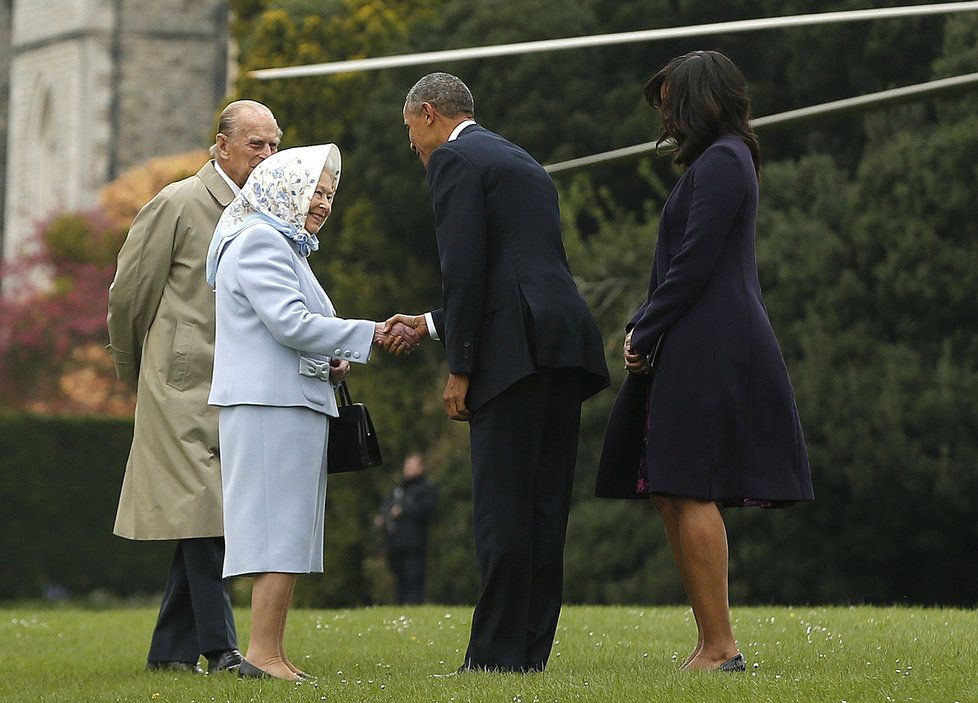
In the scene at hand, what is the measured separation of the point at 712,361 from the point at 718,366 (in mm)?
23

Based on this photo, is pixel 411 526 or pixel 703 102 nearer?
pixel 703 102

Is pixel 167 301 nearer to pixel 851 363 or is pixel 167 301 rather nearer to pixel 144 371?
pixel 144 371

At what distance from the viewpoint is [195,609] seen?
245 inches

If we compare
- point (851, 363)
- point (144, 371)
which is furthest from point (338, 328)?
point (851, 363)

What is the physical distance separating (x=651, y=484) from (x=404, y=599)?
13.1 metres

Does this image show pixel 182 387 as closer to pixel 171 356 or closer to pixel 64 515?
pixel 171 356

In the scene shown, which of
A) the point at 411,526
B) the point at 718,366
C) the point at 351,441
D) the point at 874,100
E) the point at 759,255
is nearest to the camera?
the point at 718,366

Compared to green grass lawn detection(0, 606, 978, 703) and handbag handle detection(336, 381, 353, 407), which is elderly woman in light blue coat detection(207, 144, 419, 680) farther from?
green grass lawn detection(0, 606, 978, 703)

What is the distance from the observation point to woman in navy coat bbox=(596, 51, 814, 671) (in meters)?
5.29

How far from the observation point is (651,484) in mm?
5355

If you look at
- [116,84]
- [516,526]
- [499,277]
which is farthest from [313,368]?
[116,84]

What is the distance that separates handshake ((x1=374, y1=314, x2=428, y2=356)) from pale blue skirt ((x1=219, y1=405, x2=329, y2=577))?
36cm

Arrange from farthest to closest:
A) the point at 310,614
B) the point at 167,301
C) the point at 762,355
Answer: the point at 310,614 < the point at 167,301 < the point at 762,355

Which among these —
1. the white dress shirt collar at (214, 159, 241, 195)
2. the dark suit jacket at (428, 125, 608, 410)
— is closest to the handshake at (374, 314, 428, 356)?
the dark suit jacket at (428, 125, 608, 410)
